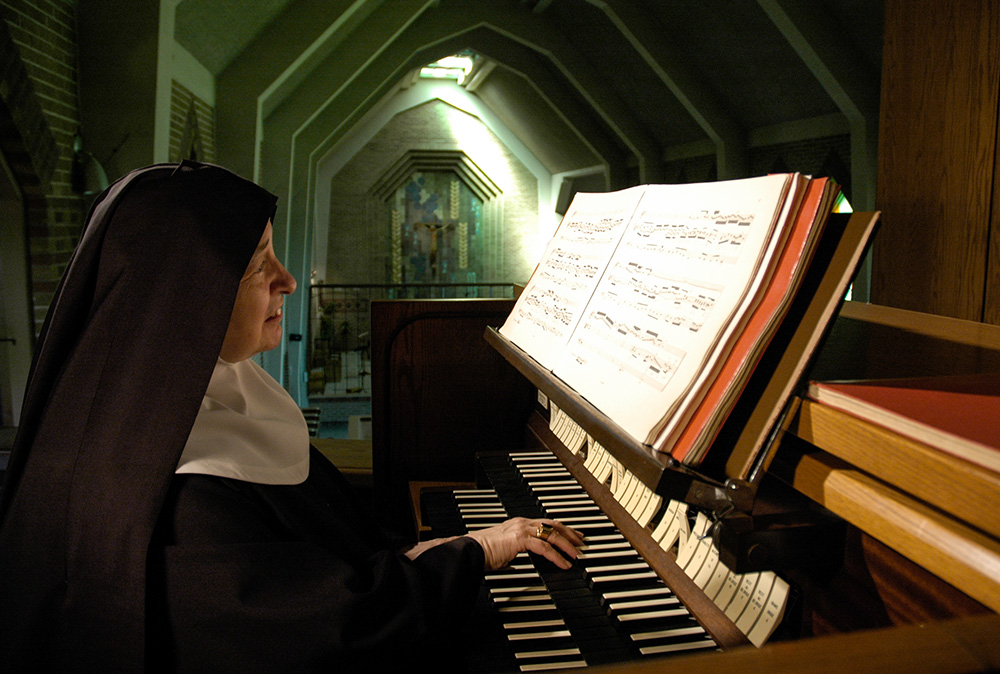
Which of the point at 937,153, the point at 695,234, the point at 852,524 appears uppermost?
the point at 937,153

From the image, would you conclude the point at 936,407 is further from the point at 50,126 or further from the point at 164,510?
the point at 50,126

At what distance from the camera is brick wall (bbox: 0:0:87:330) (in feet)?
12.1

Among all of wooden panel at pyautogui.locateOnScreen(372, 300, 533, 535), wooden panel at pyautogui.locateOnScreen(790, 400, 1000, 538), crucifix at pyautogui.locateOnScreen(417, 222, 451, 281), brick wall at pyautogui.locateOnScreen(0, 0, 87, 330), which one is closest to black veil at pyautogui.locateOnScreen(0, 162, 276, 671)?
wooden panel at pyautogui.locateOnScreen(790, 400, 1000, 538)

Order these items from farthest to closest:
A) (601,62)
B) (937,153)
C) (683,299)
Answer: (601,62) → (937,153) → (683,299)

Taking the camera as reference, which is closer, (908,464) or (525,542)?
(908,464)

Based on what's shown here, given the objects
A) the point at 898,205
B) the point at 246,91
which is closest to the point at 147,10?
the point at 246,91

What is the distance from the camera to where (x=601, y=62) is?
11.4m

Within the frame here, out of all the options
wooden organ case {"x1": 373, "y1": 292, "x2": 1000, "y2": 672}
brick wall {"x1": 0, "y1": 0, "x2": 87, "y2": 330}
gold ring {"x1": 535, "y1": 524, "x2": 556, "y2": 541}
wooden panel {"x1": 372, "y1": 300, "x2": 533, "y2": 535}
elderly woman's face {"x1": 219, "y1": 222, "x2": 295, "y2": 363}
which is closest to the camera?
wooden organ case {"x1": 373, "y1": 292, "x2": 1000, "y2": 672}

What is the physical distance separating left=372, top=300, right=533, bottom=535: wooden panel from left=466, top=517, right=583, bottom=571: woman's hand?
104 centimetres

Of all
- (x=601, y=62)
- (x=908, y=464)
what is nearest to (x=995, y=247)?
(x=908, y=464)

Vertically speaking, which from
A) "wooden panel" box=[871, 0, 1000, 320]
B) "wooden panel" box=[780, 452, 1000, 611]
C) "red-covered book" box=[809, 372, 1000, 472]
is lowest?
"wooden panel" box=[780, 452, 1000, 611]

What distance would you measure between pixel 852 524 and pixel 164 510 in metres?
1.12

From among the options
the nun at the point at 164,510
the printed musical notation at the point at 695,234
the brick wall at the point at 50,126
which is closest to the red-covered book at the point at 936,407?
the printed musical notation at the point at 695,234

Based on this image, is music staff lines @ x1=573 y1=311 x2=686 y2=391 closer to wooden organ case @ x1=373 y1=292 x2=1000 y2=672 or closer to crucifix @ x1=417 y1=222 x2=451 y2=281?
wooden organ case @ x1=373 y1=292 x2=1000 y2=672
